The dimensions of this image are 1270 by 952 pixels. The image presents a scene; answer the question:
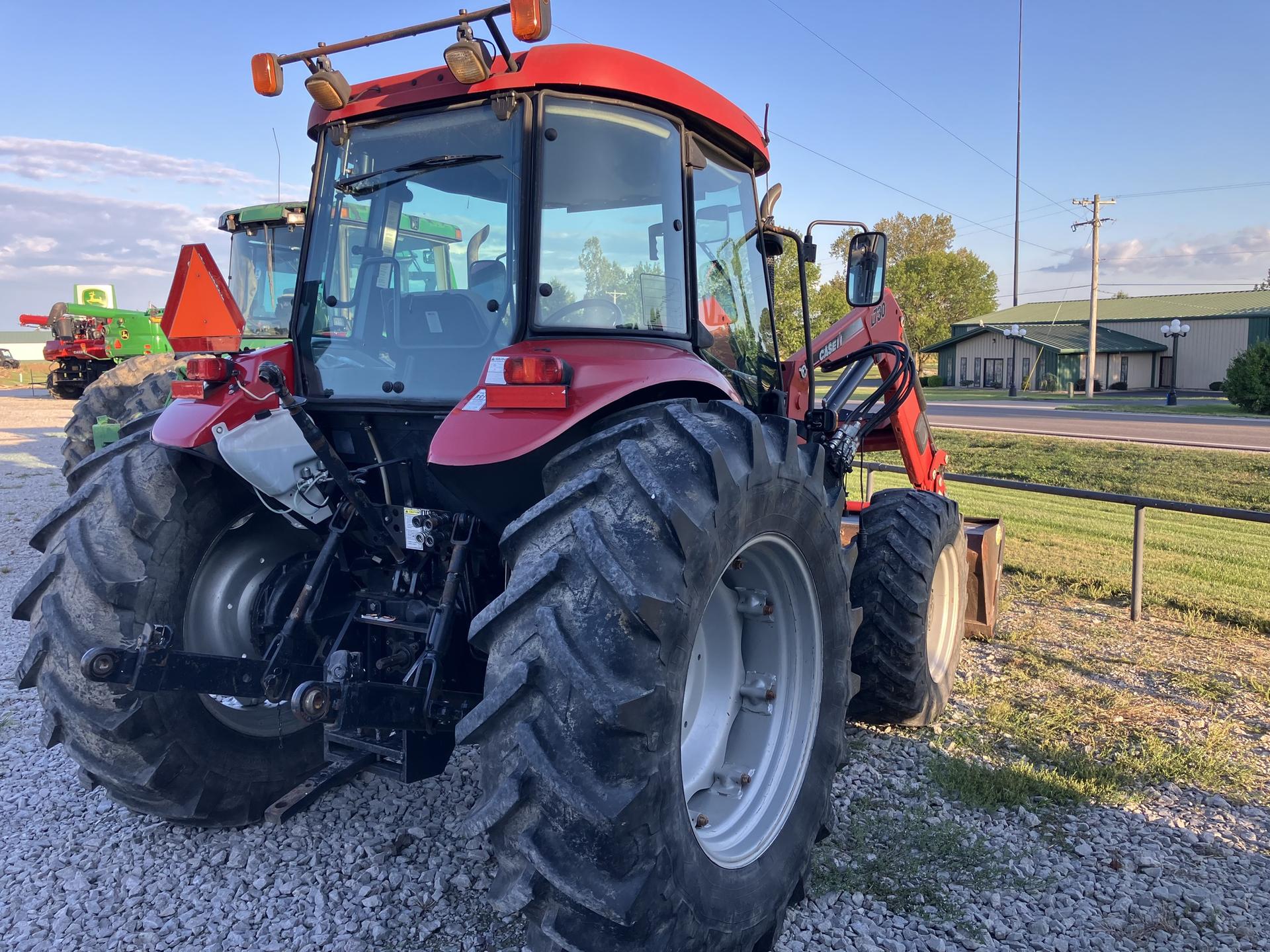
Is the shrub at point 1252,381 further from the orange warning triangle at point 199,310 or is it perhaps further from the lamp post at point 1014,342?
the orange warning triangle at point 199,310

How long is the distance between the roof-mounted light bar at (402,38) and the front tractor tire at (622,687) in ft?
3.88

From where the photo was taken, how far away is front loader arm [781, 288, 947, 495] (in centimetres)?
508

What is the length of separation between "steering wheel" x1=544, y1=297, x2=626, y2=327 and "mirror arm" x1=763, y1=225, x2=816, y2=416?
39.8 inches

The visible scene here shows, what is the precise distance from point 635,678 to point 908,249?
230 feet

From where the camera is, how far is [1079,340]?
157 ft

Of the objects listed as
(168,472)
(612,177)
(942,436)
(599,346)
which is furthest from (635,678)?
(942,436)

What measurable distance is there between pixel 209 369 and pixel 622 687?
6.61 ft

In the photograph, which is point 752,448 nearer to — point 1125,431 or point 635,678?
point 635,678

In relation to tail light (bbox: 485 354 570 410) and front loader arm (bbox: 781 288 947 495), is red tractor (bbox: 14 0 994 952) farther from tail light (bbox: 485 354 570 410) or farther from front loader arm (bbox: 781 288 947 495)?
front loader arm (bbox: 781 288 947 495)

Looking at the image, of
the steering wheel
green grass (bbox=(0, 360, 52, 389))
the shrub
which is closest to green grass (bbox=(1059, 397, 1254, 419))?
the shrub

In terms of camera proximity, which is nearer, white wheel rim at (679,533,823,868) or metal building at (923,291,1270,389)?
white wheel rim at (679,533,823,868)

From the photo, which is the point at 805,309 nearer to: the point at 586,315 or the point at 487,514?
the point at 586,315

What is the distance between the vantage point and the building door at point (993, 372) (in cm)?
5138

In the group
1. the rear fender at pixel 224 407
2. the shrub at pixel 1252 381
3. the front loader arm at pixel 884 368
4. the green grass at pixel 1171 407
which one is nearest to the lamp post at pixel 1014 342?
the green grass at pixel 1171 407
